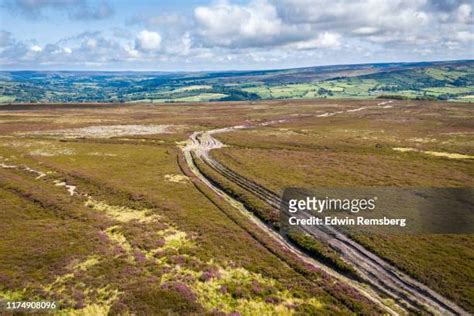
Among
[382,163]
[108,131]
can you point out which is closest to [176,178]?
[382,163]

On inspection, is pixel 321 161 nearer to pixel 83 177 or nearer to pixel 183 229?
pixel 183 229

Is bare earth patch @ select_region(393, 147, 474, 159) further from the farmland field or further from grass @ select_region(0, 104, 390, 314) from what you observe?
grass @ select_region(0, 104, 390, 314)

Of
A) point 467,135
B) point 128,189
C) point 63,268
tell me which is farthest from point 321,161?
point 467,135

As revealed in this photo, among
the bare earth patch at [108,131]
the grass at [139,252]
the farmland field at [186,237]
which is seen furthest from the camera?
the bare earth patch at [108,131]

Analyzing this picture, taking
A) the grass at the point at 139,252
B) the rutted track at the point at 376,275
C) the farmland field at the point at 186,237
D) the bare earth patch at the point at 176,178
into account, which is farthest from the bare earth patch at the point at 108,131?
the rutted track at the point at 376,275

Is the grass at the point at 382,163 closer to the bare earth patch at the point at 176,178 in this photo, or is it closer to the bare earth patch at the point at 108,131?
the bare earth patch at the point at 176,178

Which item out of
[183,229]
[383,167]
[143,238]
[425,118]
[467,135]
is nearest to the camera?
[143,238]

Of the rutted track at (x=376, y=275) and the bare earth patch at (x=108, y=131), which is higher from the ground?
the bare earth patch at (x=108, y=131)

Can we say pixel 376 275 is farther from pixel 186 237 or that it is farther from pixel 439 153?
pixel 439 153
